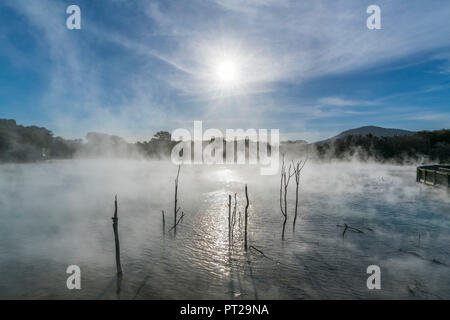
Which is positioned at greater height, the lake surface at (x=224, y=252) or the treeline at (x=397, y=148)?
the treeline at (x=397, y=148)

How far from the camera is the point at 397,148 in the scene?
50.9 metres

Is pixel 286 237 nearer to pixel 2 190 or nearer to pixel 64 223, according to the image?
pixel 64 223

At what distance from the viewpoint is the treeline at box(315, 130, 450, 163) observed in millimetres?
47406

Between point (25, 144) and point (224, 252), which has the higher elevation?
point (25, 144)

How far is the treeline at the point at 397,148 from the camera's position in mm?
47406

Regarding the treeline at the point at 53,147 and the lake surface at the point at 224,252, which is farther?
the treeline at the point at 53,147

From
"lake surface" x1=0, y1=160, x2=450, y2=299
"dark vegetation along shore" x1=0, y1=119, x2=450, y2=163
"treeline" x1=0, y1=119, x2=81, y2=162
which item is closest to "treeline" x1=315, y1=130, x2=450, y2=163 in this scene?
"dark vegetation along shore" x1=0, y1=119, x2=450, y2=163

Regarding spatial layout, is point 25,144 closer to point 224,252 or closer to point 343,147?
point 224,252

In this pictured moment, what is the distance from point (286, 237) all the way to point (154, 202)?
384 inches

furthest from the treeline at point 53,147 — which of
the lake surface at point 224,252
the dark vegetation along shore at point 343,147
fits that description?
the lake surface at point 224,252

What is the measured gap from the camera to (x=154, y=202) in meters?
15.6

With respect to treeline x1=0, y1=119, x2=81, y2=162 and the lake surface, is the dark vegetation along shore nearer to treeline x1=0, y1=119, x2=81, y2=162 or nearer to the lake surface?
treeline x1=0, y1=119, x2=81, y2=162

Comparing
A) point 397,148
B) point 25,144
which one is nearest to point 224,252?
point 397,148

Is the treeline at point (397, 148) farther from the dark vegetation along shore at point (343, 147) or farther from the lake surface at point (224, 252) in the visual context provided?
the lake surface at point (224, 252)
